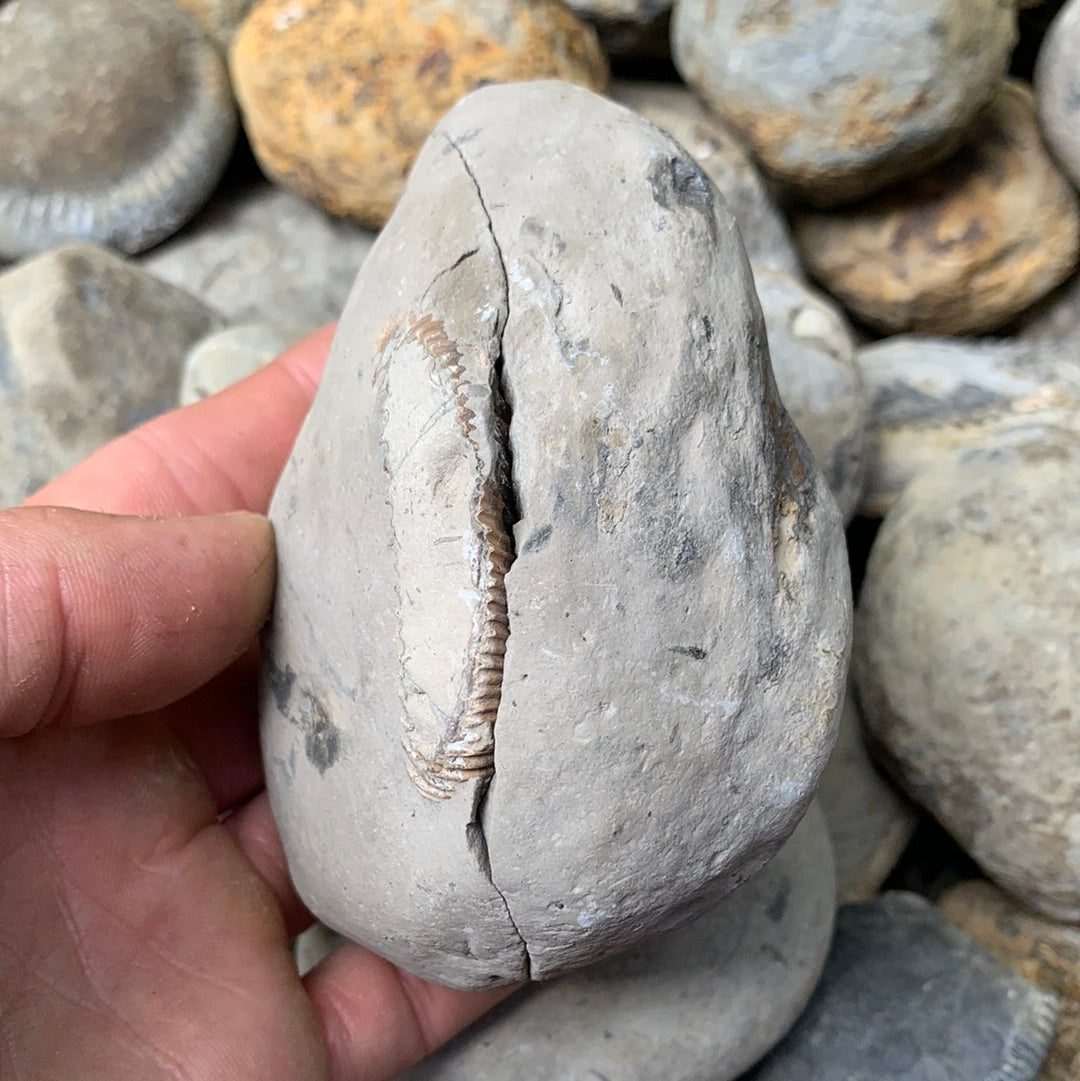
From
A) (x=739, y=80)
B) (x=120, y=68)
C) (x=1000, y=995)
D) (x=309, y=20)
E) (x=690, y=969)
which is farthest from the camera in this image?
(x=120, y=68)

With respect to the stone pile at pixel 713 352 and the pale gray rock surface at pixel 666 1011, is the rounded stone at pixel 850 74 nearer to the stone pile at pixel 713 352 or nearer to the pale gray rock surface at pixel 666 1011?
the stone pile at pixel 713 352


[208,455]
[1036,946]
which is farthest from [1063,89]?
[208,455]

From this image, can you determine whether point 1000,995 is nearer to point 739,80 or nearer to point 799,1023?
point 799,1023

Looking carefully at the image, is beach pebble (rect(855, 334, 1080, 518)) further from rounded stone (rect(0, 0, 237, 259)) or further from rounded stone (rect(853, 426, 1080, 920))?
rounded stone (rect(0, 0, 237, 259))

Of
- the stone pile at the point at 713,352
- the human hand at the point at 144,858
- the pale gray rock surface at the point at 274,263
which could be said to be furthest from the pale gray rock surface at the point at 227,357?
the human hand at the point at 144,858

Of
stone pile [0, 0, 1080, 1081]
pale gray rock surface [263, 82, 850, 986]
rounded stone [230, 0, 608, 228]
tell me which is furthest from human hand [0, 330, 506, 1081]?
rounded stone [230, 0, 608, 228]

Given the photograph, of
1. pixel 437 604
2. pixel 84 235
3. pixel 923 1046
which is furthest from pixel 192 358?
pixel 923 1046
